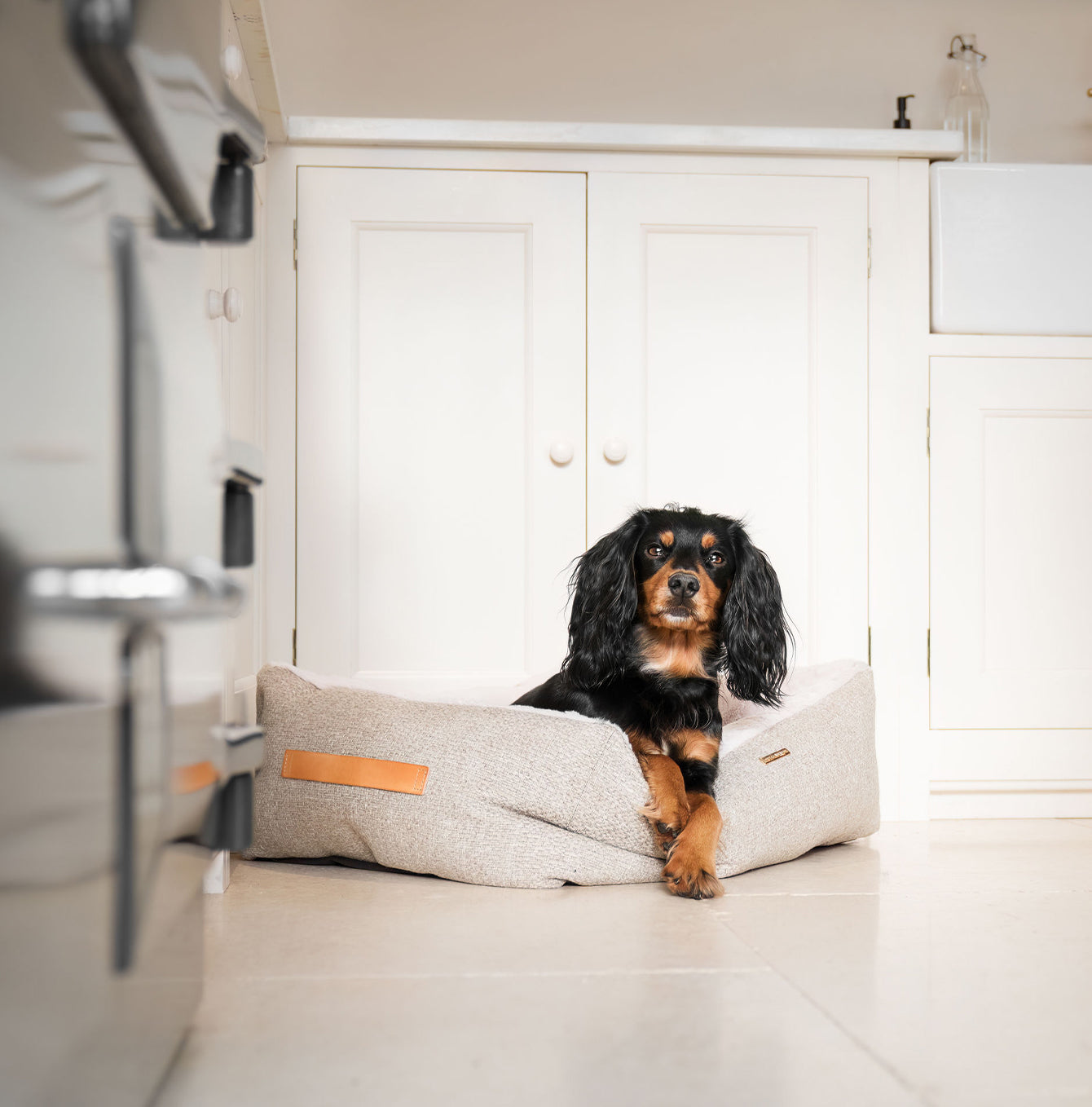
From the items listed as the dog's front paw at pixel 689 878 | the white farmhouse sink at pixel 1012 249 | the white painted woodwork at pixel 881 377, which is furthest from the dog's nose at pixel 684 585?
the white farmhouse sink at pixel 1012 249

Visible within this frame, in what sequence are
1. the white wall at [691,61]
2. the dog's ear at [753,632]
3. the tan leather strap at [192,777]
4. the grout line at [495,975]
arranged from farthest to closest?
the white wall at [691,61]
the dog's ear at [753,632]
the grout line at [495,975]
the tan leather strap at [192,777]

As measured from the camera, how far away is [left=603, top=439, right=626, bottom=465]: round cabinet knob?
239 cm

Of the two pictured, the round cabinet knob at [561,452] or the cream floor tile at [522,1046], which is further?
the round cabinet knob at [561,452]

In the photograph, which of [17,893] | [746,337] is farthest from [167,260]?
[746,337]

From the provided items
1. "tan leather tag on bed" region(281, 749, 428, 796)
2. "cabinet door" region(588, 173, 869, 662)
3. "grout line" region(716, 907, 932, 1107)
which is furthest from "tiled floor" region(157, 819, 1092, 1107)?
"cabinet door" region(588, 173, 869, 662)

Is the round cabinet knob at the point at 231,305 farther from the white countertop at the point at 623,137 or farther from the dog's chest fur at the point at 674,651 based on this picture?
the dog's chest fur at the point at 674,651

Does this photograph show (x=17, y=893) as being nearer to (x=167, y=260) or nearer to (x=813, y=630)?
(x=167, y=260)

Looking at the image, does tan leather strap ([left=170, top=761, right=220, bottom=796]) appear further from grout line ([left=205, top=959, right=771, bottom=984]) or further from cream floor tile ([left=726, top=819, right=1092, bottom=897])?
cream floor tile ([left=726, top=819, right=1092, bottom=897])

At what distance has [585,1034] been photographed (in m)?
0.98

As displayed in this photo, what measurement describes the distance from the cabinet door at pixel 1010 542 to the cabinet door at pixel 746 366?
0.20m

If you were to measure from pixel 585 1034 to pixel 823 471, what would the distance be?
1.74 m

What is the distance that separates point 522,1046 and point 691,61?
274 centimetres

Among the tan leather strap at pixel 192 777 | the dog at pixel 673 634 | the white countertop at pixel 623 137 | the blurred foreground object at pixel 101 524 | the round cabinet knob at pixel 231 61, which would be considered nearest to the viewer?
the blurred foreground object at pixel 101 524

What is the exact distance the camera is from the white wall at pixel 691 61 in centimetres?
281
